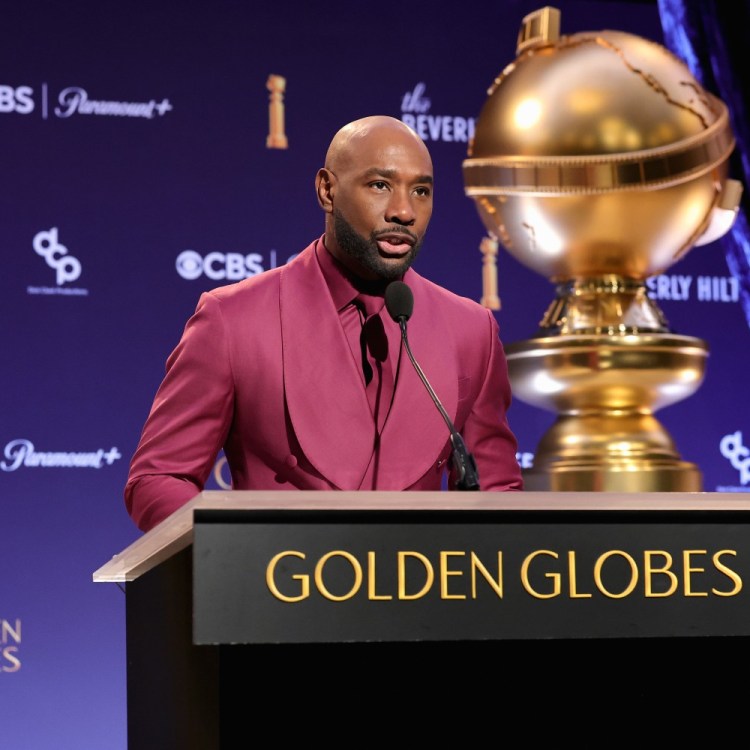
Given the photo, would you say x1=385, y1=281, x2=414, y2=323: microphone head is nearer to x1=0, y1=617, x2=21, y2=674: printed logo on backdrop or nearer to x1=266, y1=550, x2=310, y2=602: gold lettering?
x1=266, y1=550, x2=310, y2=602: gold lettering

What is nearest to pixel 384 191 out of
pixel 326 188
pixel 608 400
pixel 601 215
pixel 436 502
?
pixel 326 188

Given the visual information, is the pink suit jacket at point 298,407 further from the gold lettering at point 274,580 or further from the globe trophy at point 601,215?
the globe trophy at point 601,215

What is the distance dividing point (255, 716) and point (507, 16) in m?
3.07

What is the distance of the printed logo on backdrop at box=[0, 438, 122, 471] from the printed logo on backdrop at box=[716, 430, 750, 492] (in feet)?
5.42

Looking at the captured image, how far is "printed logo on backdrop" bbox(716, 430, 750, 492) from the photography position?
4074 mm

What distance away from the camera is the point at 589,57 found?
2986mm

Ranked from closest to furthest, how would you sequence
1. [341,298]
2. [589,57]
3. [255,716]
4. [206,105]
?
1. [255,716]
2. [341,298]
3. [589,57]
4. [206,105]

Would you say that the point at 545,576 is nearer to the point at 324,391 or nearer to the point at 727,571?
the point at 727,571

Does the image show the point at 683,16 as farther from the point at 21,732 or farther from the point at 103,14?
the point at 21,732

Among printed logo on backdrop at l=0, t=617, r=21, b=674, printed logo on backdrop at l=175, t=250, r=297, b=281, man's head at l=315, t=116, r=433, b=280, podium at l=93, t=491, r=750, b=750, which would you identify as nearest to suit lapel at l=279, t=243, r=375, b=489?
man's head at l=315, t=116, r=433, b=280

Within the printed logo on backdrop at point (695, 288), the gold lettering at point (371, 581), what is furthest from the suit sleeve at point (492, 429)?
the printed logo on backdrop at point (695, 288)

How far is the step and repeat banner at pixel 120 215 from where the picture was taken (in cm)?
364

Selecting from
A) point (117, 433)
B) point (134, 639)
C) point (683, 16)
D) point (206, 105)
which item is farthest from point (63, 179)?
point (134, 639)

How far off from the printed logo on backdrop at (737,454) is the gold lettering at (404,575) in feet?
9.60
